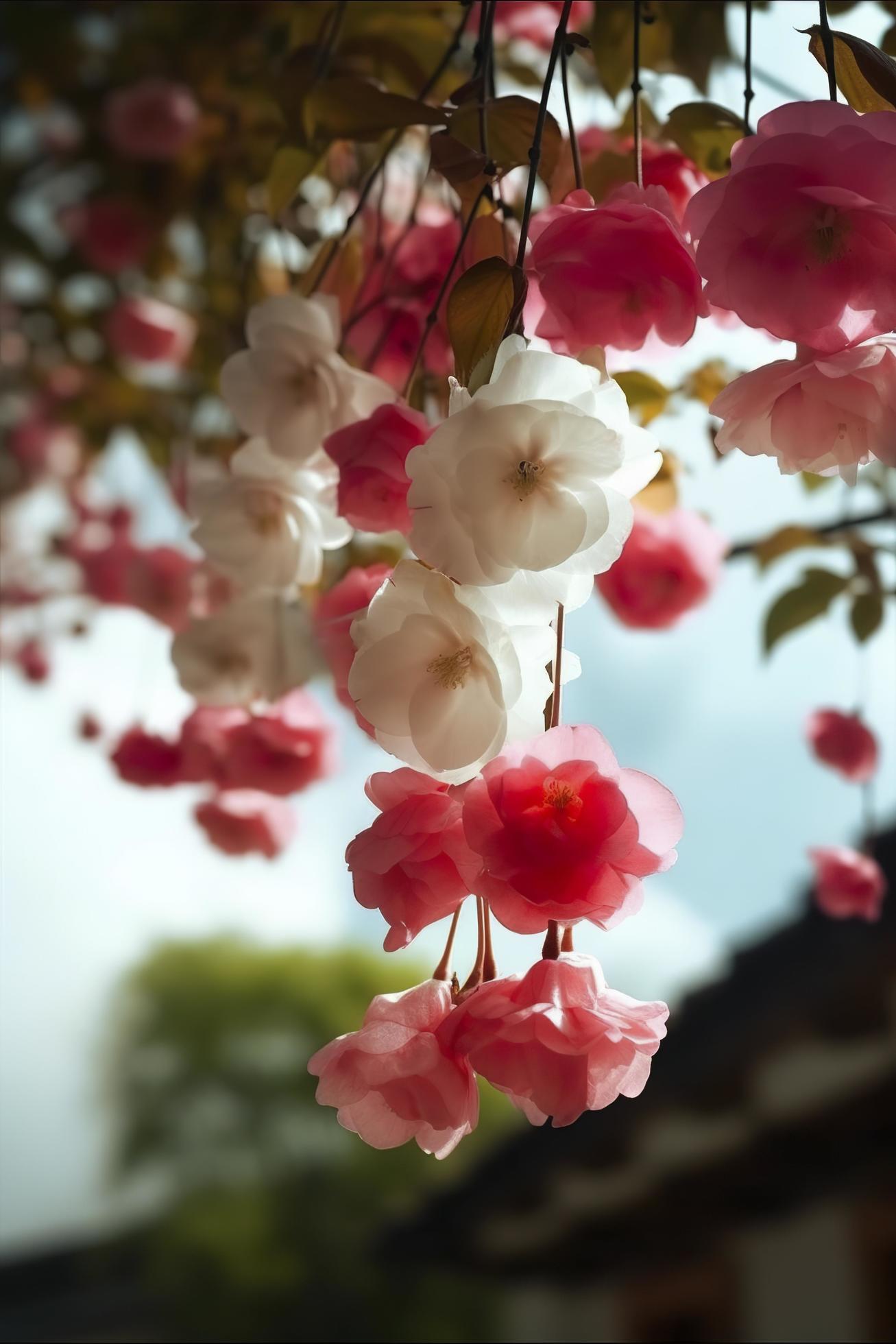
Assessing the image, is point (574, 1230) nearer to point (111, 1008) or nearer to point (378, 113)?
point (378, 113)

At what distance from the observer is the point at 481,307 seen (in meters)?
0.31

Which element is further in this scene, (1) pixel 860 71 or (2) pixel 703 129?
(2) pixel 703 129

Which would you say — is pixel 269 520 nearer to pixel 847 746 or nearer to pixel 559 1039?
pixel 559 1039

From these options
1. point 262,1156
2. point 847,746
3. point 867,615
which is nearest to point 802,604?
point 867,615

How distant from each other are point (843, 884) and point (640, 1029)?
61cm

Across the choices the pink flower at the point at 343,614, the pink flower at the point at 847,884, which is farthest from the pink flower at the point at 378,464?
the pink flower at the point at 847,884

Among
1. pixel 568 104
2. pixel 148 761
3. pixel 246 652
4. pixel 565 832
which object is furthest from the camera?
pixel 148 761

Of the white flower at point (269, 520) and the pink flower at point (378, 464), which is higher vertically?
the white flower at point (269, 520)

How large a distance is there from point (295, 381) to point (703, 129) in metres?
0.17

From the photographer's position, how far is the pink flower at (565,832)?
257mm

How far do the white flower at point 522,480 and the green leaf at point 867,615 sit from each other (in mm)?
476

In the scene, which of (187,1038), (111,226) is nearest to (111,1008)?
(187,1038)

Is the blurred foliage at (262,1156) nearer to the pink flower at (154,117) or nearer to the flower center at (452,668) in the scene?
the pink flower at (154,117)

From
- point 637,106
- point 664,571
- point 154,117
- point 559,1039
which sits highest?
point 154,117
